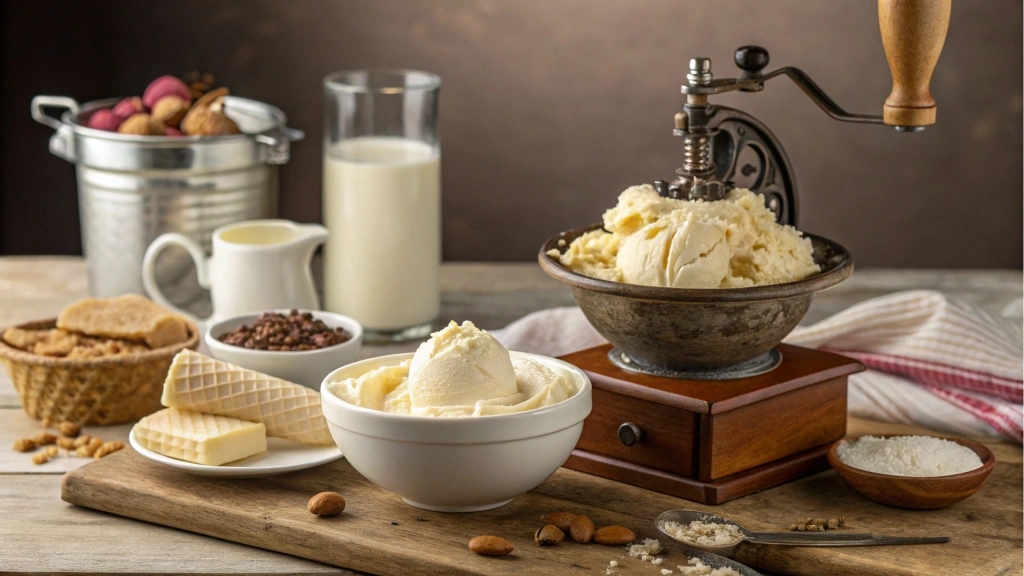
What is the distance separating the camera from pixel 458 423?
48.6 inches

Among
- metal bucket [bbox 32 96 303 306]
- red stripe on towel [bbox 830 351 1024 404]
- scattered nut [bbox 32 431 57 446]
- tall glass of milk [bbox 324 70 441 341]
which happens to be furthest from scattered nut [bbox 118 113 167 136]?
red stripe on towel [bbox 830 351 1024 404]

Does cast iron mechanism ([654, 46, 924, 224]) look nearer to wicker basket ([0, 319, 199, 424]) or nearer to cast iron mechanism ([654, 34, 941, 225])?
cast iron mechanism ([654, 34, 941, 225])

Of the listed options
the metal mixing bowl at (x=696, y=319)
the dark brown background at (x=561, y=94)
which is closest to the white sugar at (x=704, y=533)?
the metal mixing bowl at (x=696, y=319)

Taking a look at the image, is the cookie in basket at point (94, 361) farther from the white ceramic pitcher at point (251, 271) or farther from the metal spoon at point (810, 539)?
the metal spoon at point (810, 539)

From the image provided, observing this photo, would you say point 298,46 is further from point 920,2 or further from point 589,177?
point 920,2

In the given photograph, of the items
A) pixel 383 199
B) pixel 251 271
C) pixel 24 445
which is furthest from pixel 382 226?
pixel 24 445

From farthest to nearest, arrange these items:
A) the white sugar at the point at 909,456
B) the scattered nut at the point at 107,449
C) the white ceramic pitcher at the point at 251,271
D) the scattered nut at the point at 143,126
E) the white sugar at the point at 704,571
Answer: the scattered nut at the point at 143,126
the white ceramic pitcher at the point at 251,271
the scattered nut at the point at 107,449
the white sugar at the point at 909,456
the white sugar at the point at 704,571

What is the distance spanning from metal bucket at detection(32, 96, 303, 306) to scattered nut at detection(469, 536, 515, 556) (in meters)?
1.21

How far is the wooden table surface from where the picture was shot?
1.29 metres

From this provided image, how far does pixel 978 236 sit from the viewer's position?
10.3 ft

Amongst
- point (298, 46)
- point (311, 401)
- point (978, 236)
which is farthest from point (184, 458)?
point (978, 236)

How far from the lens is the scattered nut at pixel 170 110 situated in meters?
2.25

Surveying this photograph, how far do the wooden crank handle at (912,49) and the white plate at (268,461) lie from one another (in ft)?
2.72

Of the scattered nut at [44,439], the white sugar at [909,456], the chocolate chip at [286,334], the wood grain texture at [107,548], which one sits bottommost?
the scattered nut at [44,439]
